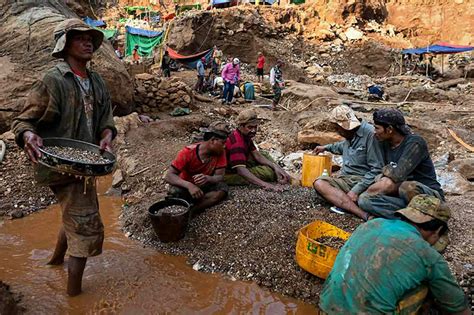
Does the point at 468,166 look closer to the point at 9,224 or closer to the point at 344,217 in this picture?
the point at 344,217

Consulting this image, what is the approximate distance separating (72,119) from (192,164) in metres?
1.39

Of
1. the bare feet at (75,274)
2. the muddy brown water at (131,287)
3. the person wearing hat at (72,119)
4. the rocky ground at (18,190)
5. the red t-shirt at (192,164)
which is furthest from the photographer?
the rocky ground at (18,190)

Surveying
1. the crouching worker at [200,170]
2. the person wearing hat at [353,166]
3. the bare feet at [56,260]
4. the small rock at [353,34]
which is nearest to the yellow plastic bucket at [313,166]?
the person wearing hat at [353,166]

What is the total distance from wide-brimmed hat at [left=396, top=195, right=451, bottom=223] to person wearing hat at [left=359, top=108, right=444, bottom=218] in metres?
1.23

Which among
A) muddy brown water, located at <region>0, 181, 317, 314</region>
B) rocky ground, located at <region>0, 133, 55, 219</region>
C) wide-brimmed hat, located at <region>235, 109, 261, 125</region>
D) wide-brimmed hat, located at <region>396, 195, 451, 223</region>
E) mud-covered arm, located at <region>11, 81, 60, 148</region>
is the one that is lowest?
rocky ground, located at <region>0, 133, 55, 219</region>

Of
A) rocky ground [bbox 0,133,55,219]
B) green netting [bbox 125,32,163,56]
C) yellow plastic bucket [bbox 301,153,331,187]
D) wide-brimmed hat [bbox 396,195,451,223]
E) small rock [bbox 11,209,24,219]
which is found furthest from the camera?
green netting [bbox 125,32,163,56]

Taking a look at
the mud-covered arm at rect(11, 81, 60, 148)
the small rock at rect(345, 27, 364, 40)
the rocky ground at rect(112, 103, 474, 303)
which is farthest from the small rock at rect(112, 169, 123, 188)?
the small rock at rect(345, 27, 364, 40)

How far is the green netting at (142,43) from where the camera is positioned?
19672 millimetres

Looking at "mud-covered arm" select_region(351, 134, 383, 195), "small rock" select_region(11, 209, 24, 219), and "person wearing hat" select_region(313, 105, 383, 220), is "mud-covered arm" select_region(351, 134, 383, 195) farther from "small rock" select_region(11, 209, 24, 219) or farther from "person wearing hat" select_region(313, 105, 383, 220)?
"small rock" select_region(11, 209, 24, 219)

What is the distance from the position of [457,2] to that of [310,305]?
29143 millimetres

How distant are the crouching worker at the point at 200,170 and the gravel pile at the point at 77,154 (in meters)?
1.18

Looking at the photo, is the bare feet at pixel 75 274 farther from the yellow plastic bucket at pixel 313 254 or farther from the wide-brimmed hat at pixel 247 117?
the wide-brimmed hat at pixel 247 117

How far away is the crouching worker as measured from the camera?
3.90 meters

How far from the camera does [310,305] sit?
311 cm
